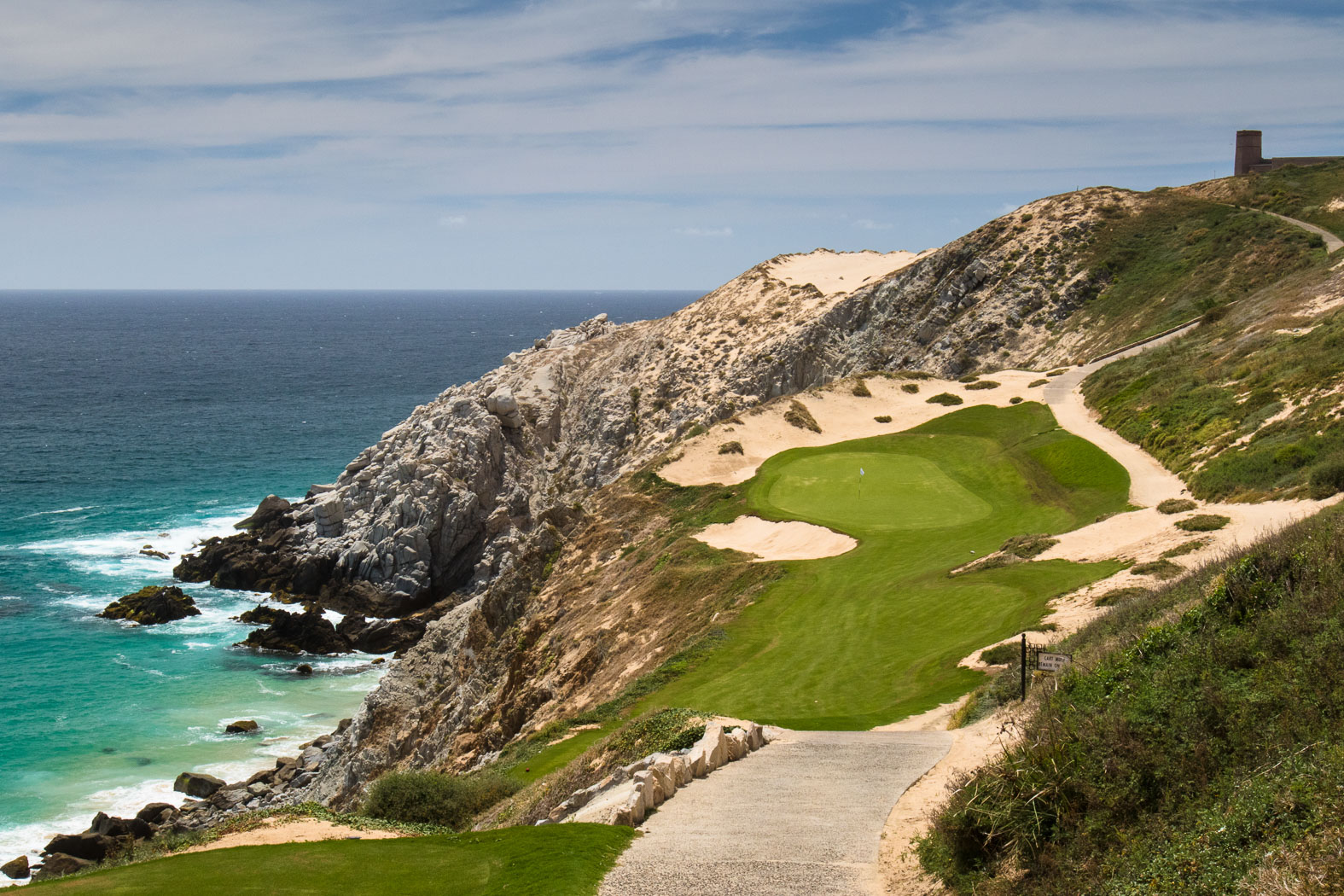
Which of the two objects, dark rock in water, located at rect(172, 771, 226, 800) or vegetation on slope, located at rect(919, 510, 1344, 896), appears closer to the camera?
vegetation on slope, located at rect(919, 510, 1344, 896)

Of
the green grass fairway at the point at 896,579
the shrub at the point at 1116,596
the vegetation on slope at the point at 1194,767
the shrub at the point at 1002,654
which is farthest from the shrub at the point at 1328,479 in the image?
the vegetation on slope at the point at 1194,767

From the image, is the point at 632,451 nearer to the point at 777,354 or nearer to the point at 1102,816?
the point at 777,354

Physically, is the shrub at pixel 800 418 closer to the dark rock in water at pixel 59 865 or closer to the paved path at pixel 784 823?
the dark rock in water at pixel 59 865

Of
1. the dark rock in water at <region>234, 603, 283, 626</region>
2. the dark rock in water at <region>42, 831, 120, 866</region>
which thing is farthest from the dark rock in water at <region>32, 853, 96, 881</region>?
the dark rock in water at <region>234, 603, 283, 626</region>

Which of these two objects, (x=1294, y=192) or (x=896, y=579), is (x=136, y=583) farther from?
(x=1294, y=192)

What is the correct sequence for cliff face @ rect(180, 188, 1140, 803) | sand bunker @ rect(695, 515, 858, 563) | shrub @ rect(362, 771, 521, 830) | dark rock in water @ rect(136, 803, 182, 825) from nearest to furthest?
shrub @ rect(362, 771, 521, 830)
sand bunker @ rect(695, 515, 858, 563)
dark rock in water @ rect(136, 803, 182, 825)
cliff face @ rect(180, 188, 1140, 803)

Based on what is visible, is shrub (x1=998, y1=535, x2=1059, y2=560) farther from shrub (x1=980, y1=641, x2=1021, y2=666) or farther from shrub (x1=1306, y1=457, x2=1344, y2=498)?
shrub (x1=980, y1=641, x2=1021, y2=666)
